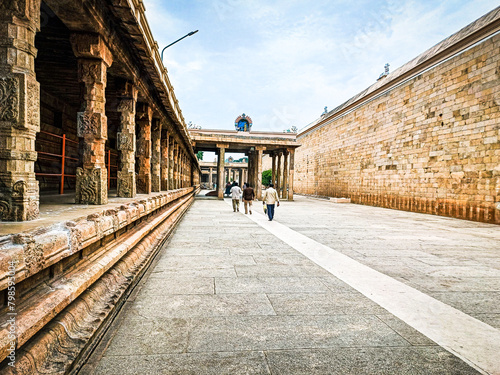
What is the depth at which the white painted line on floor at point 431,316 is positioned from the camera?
209 cm

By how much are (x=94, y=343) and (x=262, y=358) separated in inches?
48.8

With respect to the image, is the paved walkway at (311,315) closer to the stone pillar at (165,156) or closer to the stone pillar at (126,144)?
the stone pillar at (126,144)

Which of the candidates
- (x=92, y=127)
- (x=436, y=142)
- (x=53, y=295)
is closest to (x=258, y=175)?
(x=436, y=142)

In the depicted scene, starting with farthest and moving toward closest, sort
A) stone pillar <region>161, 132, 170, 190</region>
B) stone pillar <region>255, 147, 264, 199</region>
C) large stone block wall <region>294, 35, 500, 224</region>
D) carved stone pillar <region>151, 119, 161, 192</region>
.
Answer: stone pillar <region>255, 147, 264, 199</region>, stone pillar <region>161, 132, 170, 190</region>, large stone block wall <region>294, 35, 500, 224</region>, carved stone pillar <region>151, 119, 161, 192</region>

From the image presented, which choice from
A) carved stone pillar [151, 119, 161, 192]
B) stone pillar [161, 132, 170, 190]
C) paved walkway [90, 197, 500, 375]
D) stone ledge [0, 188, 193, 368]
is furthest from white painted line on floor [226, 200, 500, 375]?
stone pillar [161, 132, 170, 190]

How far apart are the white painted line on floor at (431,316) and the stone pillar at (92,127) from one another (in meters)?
4.03

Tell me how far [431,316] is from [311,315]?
45.4 inches

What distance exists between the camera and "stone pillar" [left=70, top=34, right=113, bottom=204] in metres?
4.79

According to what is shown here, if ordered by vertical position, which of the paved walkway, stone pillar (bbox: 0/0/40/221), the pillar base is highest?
stone pillar (bbox: 0/0/40/221)

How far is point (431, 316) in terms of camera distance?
2.70 metres

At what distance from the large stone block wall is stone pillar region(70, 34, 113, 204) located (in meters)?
13.3

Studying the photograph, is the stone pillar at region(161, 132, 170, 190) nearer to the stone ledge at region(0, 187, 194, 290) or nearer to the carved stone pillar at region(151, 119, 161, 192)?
the carved stone pillar at region(151, 119, 161, 192)

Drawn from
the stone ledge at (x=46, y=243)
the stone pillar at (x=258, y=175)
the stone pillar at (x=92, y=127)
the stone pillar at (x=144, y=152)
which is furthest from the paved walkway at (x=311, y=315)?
the stone pillar at (x=258, y=175)

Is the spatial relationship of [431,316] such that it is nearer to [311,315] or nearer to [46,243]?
[311,315]
